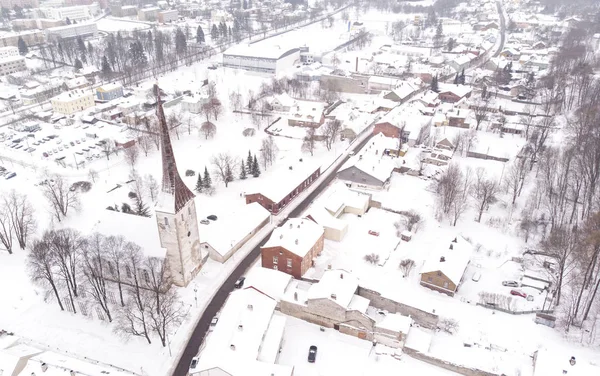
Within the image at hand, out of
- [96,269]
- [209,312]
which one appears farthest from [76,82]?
[209,312]

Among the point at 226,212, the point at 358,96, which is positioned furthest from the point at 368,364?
the point at 358,96

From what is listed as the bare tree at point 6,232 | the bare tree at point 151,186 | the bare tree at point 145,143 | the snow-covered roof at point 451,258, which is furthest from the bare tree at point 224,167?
the snow-covered roof at point 451,258

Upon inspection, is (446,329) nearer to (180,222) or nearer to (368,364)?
(368,364)

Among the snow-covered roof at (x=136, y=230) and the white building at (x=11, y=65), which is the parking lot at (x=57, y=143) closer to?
the snow-covered roof at (x=136, y=230)

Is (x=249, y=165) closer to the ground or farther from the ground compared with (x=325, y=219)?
closer to the ground

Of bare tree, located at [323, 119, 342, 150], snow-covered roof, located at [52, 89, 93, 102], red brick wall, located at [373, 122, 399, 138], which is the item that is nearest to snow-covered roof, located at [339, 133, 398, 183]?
red brick wall, located at [373, 122, 399, 138]

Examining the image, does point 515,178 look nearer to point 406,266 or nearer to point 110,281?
point 406,266

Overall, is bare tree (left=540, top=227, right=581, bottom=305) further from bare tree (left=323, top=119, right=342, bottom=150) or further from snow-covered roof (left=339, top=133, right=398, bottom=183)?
bare tree (left=323, top=119, right=342, bottom=150)
